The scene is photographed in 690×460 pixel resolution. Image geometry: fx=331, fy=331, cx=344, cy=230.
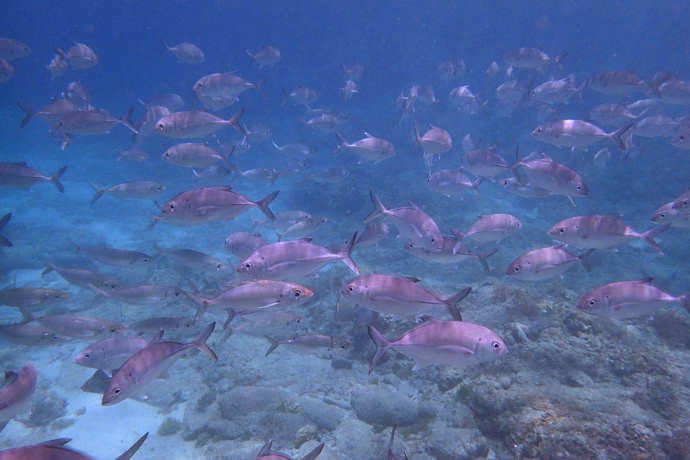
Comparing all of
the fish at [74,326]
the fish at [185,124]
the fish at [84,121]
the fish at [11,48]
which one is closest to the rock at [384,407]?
the fish at [74,326]

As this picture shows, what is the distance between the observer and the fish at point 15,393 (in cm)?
316

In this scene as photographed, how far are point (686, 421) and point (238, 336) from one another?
772cm

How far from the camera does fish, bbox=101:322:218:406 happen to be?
2910mm

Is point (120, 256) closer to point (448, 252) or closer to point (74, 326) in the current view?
point (74, 326)

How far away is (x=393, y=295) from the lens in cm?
328

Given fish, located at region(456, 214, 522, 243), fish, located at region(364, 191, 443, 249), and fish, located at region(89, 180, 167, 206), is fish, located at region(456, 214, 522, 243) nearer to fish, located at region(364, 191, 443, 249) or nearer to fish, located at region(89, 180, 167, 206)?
fish, located at region(364, 191, 443, 249)

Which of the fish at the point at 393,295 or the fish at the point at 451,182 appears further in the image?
the fish at the point at 451,182

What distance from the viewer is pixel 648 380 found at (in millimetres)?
4055

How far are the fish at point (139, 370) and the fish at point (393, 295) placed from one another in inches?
69.0

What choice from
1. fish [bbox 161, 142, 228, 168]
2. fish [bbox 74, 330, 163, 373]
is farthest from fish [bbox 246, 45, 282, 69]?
fish [bbox 74, 330, 163, 373]

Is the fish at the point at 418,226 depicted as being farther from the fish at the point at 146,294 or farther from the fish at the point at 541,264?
the fish at the point at 146,294

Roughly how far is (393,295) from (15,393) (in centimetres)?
379

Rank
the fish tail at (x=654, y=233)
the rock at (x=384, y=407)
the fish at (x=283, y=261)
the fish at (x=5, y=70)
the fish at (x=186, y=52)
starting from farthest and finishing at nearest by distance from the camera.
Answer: the fish at (x=186, y=52)
the fish at (x=5, y=70)
the rock at (x=384, y=407)
the fish tail at (x=654, y=233)
the fish at (x=283, y=261)

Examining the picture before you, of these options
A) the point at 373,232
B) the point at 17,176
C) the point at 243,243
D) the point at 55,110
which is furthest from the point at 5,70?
the point at 373,232
